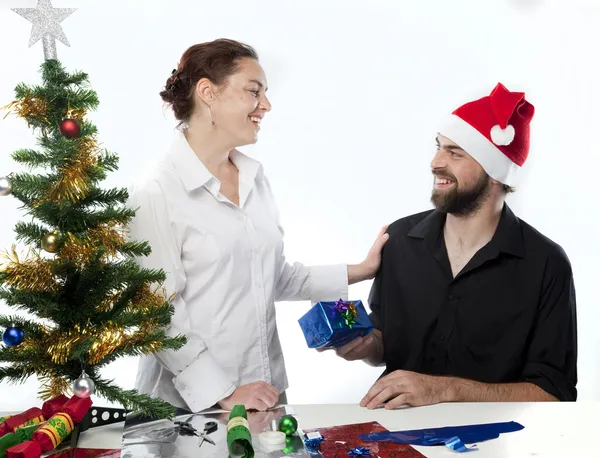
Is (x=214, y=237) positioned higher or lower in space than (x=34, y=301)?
higher

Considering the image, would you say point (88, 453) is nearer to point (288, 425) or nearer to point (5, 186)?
point (288, 425)

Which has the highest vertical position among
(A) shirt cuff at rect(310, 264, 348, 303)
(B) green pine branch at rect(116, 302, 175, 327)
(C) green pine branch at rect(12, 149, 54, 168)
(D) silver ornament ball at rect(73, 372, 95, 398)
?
(C) green pine branch at rect(12, 149, 54, 168)

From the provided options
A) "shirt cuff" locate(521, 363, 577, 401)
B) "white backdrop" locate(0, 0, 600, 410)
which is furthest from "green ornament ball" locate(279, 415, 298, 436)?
"white backdrop" locate(0, 0, 600, 410)

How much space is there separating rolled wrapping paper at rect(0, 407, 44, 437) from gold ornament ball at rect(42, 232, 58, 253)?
417 millimetres

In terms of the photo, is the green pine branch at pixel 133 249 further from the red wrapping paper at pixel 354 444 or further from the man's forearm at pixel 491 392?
the man's forearm at pixel 491 392

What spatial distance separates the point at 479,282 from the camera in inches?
107

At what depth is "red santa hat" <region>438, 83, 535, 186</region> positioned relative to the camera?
272 centimetres

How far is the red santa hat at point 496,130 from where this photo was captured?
272 cm

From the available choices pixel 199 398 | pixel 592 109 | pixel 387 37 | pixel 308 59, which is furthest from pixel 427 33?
→ pixel 199 398

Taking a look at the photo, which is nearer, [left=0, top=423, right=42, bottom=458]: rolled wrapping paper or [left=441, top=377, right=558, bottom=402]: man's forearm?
[left=0, top=423, right=42, bottom=458]: rolled wrapping paper

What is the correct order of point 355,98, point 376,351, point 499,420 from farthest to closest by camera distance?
point 355,98, point 376,351, point 499,420

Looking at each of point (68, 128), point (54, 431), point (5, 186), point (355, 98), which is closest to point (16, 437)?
point (54, 431)

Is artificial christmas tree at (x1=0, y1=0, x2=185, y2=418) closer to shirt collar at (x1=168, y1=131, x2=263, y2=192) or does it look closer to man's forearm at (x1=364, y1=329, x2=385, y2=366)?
shirt collar at (x1=168, y1=131, x2=263, y2=192)

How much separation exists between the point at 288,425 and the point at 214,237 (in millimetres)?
734
